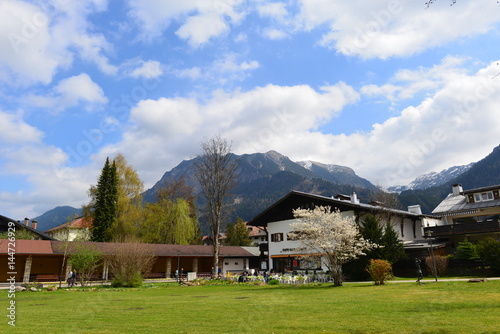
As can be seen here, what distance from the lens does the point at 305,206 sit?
39.1 meters

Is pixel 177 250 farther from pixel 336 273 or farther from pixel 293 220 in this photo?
pixel 336 273

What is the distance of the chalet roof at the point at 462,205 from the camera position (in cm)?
3942

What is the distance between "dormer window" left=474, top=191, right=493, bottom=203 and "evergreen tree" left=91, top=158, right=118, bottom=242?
4551cm

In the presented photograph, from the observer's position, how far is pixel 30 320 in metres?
10.6

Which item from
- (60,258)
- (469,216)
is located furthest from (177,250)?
(469,216)

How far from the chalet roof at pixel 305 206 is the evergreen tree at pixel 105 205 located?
19.5m

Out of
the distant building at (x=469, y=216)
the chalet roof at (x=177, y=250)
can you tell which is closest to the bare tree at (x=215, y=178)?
the chalet roof at (x=177, y=250)

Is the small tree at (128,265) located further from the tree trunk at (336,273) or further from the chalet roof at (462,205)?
the chalet roof at (462,205)

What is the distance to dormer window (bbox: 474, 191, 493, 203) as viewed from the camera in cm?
4015

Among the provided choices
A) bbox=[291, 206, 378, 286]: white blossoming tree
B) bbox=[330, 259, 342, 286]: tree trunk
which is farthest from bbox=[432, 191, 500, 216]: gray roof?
bbox=[330, 259, 342, 286]: tree trunk

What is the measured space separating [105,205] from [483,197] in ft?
155

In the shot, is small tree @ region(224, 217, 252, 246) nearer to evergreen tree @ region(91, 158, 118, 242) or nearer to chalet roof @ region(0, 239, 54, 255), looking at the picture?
evergreen tree @ region(91, 158, 118, 242)

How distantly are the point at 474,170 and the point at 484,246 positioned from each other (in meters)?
109

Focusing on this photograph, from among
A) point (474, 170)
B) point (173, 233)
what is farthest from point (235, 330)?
point (474, 170)
